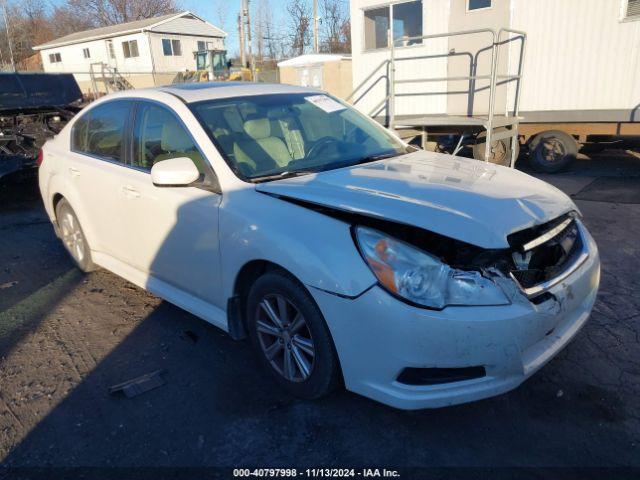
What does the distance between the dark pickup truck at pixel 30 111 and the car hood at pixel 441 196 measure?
6.51 m

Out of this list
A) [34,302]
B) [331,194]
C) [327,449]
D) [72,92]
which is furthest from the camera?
[72,92]

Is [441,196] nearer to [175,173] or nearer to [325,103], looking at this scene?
[175,173]

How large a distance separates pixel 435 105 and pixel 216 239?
25.8 feet

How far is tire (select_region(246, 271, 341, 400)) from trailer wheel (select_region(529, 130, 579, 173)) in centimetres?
750

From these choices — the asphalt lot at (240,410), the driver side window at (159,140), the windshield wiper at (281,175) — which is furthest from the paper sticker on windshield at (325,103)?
the asphalt lot at (240,410)

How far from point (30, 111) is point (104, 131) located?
18.2ft

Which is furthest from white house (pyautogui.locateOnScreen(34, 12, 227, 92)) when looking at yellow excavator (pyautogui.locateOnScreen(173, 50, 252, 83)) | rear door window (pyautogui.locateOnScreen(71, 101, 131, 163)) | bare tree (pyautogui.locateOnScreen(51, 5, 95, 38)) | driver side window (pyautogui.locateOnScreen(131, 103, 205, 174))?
driver side window (pyautogui.locateOnScreen(131, 103, 205, 174))

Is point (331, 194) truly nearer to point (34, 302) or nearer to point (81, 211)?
point (81, 211)

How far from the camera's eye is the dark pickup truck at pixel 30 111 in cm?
778

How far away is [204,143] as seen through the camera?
3135mm

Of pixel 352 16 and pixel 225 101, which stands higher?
pixel 352 16

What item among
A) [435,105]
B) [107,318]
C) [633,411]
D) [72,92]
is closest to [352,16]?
[435,105]

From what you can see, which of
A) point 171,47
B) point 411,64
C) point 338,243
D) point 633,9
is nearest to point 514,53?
point 633,9

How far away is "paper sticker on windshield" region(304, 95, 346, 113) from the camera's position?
12.7 feet
